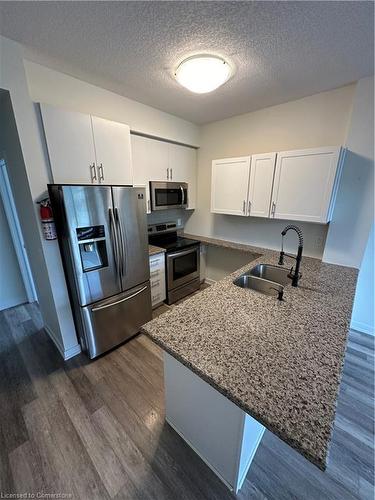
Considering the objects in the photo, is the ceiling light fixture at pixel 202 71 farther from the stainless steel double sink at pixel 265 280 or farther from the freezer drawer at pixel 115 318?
the freezer drawer at pixel 115 318

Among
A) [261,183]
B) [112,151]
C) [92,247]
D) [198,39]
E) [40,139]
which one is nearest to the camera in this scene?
[198,39]

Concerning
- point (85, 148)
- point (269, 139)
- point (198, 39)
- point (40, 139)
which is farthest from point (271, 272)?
point (40, 139)

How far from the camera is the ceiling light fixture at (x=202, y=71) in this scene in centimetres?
144

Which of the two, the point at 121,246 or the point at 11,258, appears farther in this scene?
the point at 11,258

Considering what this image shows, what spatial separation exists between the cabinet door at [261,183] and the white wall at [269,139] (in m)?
0.37

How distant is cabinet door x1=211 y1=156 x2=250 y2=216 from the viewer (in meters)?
2.49

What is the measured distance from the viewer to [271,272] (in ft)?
6.84

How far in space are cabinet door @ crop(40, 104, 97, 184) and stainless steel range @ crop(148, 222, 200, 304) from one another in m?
1.30

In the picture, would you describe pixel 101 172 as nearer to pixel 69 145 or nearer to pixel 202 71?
pixel 69 145

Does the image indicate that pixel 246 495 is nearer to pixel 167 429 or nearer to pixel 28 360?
pixel 167 429

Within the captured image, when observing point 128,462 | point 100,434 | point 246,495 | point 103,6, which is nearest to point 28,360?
point 100,434

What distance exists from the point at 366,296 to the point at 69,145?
3570 millimetres

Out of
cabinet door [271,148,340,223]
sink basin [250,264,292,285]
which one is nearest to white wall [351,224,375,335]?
cabinet door [271,148,340,223]

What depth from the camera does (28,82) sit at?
159 centimetres
